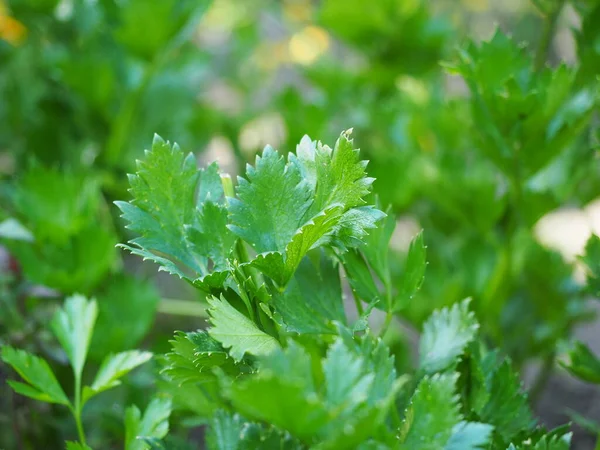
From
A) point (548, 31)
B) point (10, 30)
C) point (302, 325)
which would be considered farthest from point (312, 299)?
point (10, 30)

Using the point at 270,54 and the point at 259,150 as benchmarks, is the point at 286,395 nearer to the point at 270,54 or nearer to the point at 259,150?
the point at 259,150

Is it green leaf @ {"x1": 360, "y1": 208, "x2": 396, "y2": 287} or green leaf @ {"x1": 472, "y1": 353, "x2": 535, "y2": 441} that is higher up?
green leaf @ {"x1": 360, "y1": 208, "x2": 396, "y2": 287}

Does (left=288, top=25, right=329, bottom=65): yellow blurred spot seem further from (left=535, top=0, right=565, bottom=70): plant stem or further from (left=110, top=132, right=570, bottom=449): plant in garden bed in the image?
(left=110, top=132, right=570, bottom=449): plant in garden bed

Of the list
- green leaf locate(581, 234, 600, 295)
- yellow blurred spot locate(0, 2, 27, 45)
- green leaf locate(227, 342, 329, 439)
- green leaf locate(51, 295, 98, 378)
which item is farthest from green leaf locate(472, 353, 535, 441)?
yellow blurred spot locate(0, 2, 27, 45)

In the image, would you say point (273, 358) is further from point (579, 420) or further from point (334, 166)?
point (579, 420)

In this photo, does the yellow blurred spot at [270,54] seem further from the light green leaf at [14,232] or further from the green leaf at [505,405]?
the green leaf at [505,405]

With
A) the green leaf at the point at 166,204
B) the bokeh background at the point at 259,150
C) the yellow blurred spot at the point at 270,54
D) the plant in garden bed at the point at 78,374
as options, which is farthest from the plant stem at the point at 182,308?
the yellow blurred spot at the point at 270,54
